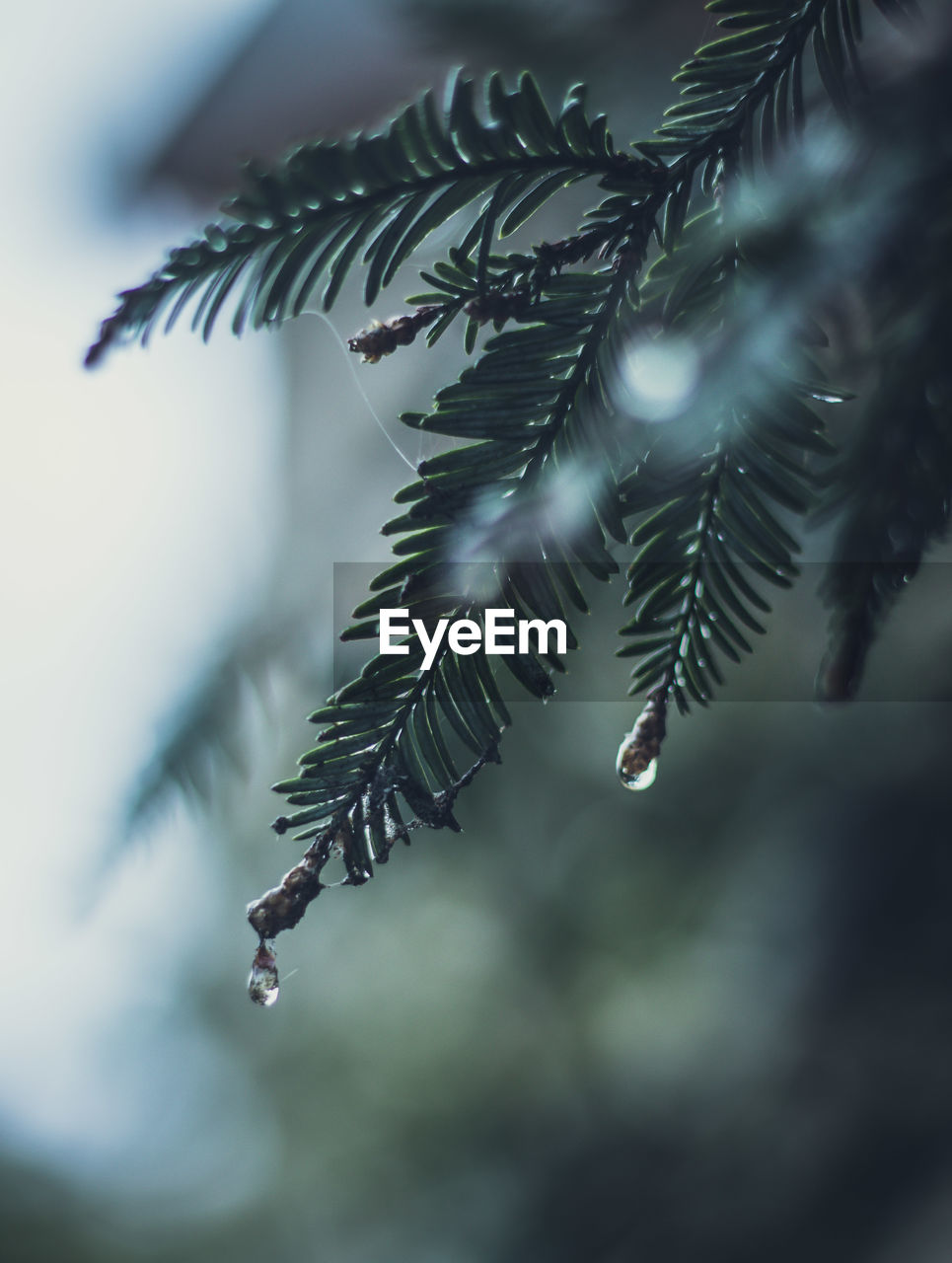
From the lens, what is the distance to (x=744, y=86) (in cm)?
26

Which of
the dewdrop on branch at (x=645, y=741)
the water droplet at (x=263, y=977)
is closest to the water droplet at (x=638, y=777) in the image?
the dewdrop on branch at (x=645, y=741)

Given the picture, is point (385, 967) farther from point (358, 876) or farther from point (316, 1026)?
point (358, 876)

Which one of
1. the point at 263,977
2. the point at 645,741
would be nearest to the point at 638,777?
the point at 645,741

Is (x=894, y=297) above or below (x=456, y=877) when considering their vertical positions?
above

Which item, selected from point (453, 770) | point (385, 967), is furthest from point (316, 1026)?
point (453, 770)

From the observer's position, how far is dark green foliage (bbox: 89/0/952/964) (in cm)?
23

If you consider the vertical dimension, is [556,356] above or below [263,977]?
above

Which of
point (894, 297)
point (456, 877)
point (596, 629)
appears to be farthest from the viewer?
point (456, 877)

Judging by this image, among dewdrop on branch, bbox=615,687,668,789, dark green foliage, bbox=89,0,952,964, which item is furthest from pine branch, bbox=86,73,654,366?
dewdrop on branch, bbox=615,687,668,789

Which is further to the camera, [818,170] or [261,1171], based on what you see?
[261,1171]

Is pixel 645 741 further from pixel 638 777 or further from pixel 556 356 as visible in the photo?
pixel 556 356

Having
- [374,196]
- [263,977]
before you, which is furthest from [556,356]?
[263,977]

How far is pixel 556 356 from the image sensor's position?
0.82 feet

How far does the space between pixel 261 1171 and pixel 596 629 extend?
5.21 ft
